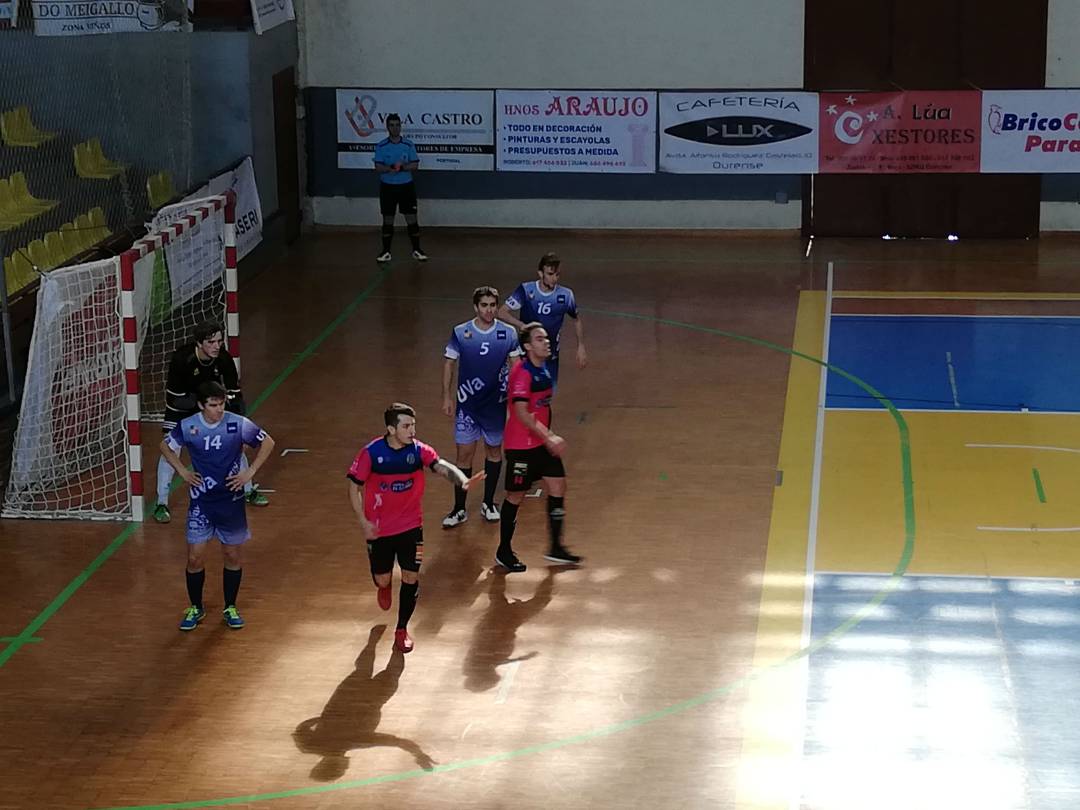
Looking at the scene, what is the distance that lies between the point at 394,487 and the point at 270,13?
1432 centimetres

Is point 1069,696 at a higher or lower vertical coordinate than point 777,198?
lower

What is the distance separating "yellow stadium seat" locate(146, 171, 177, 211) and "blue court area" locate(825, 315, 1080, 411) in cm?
915

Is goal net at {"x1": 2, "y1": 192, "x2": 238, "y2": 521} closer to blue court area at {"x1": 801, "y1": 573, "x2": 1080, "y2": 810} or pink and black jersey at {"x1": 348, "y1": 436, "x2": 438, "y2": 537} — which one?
pink and black jersey at {"x1": 348, "y1": 436, "x2": 438, "y2": 537}

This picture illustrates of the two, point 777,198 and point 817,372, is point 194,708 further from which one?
point 777,198

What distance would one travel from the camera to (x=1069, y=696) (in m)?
10.9

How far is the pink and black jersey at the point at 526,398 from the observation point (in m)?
12.7

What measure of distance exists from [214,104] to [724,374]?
30.7ft

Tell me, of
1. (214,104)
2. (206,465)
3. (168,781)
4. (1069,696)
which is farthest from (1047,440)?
(214,104)

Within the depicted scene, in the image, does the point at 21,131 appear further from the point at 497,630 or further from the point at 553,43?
the point at 497,630

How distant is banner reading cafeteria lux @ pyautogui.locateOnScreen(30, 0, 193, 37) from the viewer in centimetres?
1994

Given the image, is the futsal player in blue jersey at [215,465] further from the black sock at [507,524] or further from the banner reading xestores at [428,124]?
the banner reading xestores at [428,124]

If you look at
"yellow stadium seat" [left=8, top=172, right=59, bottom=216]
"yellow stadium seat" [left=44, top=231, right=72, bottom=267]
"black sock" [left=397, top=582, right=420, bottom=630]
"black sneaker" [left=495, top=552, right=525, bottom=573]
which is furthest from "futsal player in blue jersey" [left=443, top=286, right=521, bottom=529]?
"yellow stadium seat" [left=8, top=172, right=59, bottom=216]

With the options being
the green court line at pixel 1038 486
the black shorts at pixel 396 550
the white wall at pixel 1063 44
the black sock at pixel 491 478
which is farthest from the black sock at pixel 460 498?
the white wall at pixel 1063 44

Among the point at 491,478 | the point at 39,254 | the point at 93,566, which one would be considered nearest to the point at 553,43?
the point at 39,254
